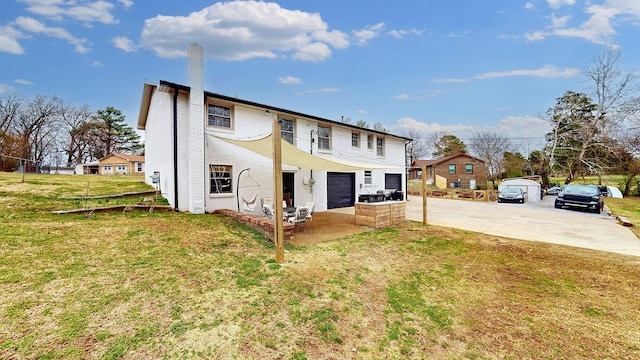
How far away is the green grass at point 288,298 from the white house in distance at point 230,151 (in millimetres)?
2866

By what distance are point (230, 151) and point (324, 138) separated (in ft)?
17.6

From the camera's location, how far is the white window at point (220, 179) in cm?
920

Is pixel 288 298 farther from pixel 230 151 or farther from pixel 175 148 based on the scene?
pixel 175 148

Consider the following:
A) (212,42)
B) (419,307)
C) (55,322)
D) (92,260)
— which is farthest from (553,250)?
(212,42)

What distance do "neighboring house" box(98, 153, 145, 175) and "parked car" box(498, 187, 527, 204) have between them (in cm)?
3654

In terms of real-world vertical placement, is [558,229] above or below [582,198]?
below

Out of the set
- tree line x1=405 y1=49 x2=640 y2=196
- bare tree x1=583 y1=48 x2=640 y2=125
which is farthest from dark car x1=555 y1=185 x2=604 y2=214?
bare tree x1=583 y1=48 x2=640 y2=125

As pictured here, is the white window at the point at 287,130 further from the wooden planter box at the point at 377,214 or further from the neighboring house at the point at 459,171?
the neighboring house at the point at 459,171

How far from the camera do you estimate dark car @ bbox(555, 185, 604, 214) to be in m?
12.9

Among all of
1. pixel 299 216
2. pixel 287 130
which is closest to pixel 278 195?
pixel 299 216

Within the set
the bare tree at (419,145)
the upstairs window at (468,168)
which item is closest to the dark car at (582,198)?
the upstairs window at (468,168)

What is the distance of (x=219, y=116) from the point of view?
9.56 m

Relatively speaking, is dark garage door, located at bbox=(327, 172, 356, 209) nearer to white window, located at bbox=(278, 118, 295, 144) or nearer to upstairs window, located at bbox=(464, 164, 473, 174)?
white window, located at bbox=(278, 118, 295, 144)

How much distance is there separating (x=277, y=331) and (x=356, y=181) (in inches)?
485
